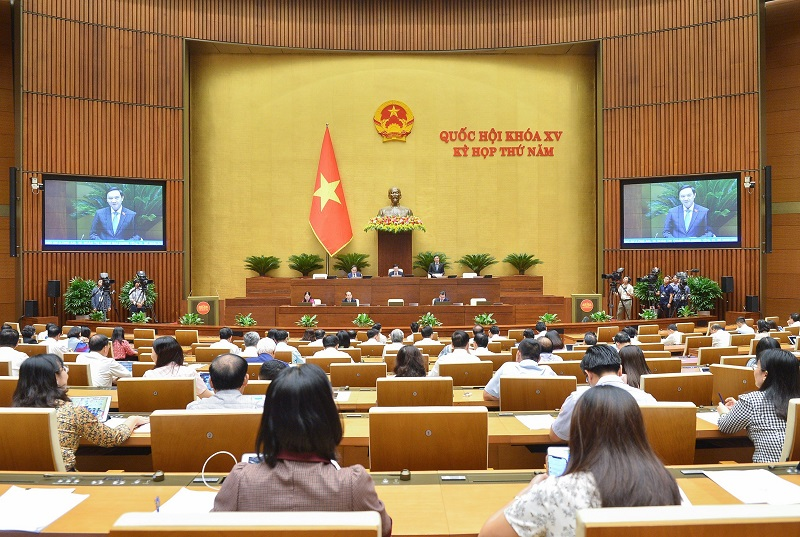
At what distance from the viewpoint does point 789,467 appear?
2.38 metres

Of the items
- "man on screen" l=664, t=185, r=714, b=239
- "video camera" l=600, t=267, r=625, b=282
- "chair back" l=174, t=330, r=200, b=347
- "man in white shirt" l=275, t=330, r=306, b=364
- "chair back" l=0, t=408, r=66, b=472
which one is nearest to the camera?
"chair back" l=0, t=408, r=66, b=472

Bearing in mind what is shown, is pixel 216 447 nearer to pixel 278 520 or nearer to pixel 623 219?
pixel 278 520

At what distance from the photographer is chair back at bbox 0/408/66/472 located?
252 centimetres

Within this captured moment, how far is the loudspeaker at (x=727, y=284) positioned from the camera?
14.0 m

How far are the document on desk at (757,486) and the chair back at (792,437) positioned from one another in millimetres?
473

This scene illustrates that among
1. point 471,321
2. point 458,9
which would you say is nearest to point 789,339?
point 471,321

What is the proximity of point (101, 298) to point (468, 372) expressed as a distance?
10.6 m

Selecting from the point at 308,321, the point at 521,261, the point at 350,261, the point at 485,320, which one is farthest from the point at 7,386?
the point at 521,261

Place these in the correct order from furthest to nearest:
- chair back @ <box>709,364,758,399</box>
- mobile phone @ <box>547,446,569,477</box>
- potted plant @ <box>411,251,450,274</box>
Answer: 1. potted plant @ <box>411,251,450,274</box>
2. chair back @ <box>709,364,758,399</box>
3. mobile phone @ <box>547,446,569,477</box>

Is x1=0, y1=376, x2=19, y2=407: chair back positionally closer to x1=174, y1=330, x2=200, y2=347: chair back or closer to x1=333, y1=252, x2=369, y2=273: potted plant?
x1=174, y1=330, x2=200, y2=347: chair back

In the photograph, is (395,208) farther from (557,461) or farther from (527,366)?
(557,461)

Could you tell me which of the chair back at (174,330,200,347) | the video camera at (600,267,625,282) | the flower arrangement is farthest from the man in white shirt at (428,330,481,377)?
the video camera at (600,267,625,282)

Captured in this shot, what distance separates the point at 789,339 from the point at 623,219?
7469 millimetres

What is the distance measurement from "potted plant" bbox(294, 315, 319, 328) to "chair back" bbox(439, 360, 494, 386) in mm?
6992
